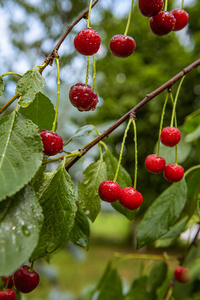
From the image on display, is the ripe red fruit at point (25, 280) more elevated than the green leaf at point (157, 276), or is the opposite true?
the ripe red fruit at point (25, 280)

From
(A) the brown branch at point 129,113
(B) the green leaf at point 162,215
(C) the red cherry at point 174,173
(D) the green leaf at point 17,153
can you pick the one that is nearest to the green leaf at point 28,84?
(D) the green leaf at point 17,153

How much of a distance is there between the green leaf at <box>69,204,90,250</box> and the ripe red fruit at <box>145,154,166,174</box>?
6.8 inches

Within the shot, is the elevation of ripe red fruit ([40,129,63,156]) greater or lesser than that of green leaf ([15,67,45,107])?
lesser

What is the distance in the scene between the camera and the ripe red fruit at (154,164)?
663mm

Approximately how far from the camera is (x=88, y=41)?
50cm

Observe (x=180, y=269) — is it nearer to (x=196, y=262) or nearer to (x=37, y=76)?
(x=196, y=262)

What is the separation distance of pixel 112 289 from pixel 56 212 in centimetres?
71

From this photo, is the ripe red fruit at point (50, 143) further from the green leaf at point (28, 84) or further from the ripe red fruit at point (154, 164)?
the ripe red fruit at point (154, 164)

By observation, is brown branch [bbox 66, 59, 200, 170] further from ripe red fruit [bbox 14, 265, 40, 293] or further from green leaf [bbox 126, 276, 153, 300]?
green leaf [bbox 126, 276, 153, 300]

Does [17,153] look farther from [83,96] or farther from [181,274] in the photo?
[181,274]

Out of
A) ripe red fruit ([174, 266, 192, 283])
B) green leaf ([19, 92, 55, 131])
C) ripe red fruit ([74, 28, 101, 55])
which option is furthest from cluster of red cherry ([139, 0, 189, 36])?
ripe red fruit ([174, 266, 192, 283])

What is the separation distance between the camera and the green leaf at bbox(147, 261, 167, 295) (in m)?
1.06

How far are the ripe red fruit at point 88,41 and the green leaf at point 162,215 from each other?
17.2 inches

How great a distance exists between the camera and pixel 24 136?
1.37 ft
